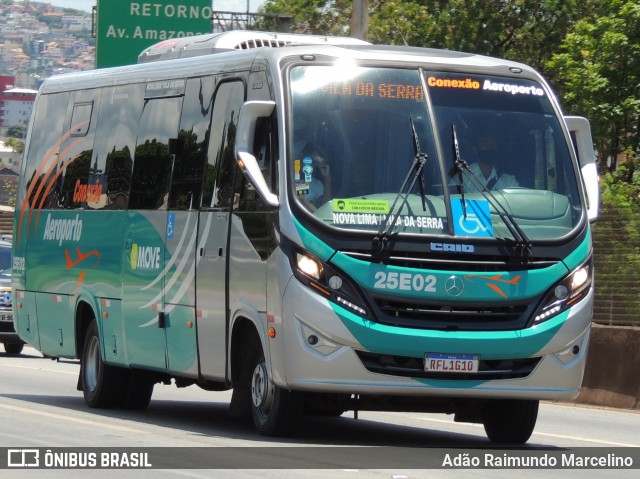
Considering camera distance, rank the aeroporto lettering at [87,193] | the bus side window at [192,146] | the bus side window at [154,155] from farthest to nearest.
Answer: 1. the aeroporto lettering at [87,193]
2. the bus side window at [154,155]
3. the bus side window at [192,146]

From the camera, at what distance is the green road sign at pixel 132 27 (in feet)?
105

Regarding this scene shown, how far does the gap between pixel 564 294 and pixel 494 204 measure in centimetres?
88

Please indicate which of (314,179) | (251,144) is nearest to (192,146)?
(251,144)

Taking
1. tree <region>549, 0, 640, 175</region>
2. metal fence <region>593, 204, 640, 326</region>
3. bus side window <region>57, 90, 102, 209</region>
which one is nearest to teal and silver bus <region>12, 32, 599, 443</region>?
bus side window <region>57, 90, 102, 209</region>

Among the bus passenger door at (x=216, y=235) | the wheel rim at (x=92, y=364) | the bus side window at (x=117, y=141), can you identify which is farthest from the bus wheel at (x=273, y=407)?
the wheel rim at (x=92, y=364)

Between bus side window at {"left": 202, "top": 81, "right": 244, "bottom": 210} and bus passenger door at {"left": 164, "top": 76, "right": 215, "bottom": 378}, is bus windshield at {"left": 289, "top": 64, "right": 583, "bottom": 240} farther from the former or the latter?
bus passenger door at {"left": 164, "top": 76, "right": 215, "bottom": 378}

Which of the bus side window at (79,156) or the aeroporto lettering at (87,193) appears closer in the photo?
the aeroporto lettering at (87,193)

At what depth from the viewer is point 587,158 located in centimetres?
1338

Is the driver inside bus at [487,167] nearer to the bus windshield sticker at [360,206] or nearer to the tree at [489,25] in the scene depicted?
the bus windshield sticker at [360,206]

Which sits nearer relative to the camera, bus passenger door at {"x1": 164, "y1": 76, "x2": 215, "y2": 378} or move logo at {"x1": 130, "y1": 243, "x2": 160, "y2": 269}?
bus passenger door at {"x1": 164, "y1": 76, "x2": 215, "y2": 378}

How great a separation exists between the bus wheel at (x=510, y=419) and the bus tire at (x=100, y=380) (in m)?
4.49

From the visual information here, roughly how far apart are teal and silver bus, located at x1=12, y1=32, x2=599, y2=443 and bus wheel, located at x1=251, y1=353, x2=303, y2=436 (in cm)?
2

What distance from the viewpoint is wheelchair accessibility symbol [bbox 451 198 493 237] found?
1241cm

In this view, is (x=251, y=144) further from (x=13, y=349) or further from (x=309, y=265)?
(x=13, y=349)
